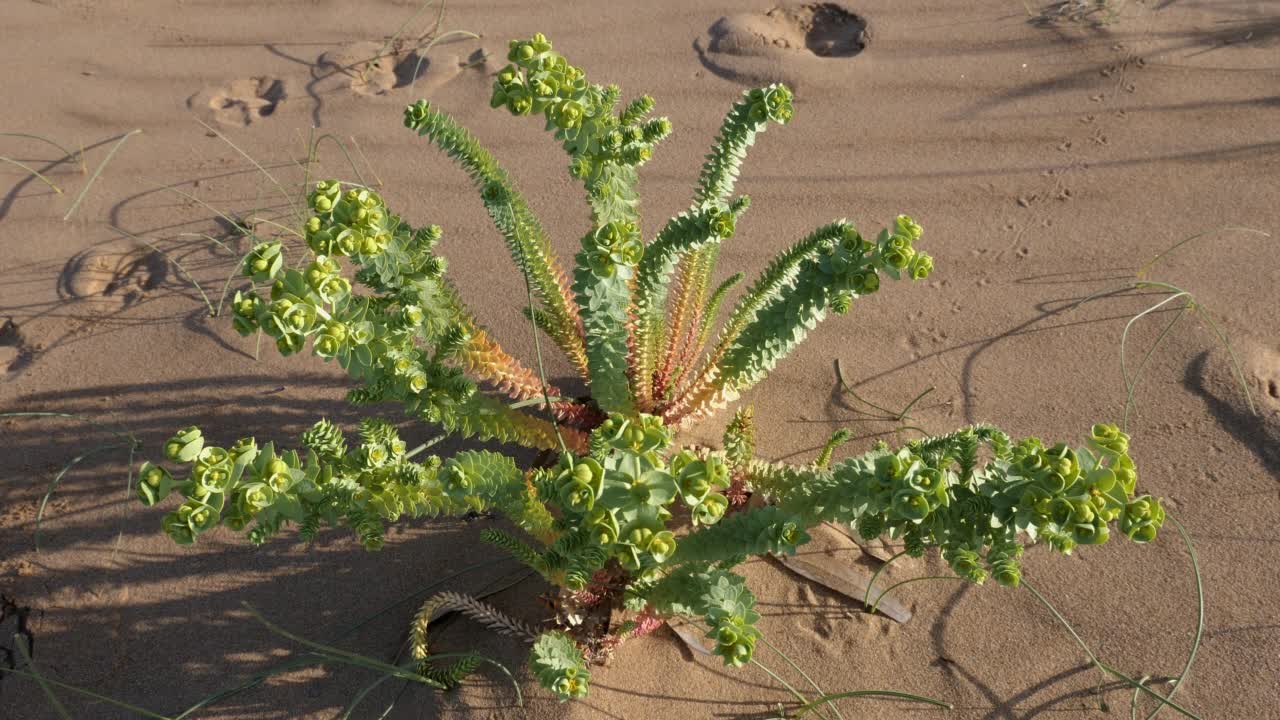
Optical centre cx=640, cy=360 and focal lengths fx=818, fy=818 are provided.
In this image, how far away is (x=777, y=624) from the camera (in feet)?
6.49

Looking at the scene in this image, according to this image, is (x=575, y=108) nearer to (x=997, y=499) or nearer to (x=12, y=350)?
(x=997, y=499)

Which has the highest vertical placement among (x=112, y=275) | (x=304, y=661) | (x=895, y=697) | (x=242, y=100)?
(x=242, y=100)

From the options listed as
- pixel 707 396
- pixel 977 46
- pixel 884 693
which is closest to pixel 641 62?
pixel 977 46

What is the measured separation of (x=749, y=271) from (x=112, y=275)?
6.97ft

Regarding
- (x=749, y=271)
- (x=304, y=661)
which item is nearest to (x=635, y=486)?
(x=304, y=661)

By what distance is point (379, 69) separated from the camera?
325cm

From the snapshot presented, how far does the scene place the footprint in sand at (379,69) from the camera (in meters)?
3.21

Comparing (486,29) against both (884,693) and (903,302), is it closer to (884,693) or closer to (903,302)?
(903,302)

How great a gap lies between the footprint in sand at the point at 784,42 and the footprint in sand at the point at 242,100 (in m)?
1.68

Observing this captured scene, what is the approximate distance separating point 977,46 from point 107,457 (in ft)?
10.7

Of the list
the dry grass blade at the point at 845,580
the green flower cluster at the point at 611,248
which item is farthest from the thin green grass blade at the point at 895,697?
the green flower cluster at the point at 611,248

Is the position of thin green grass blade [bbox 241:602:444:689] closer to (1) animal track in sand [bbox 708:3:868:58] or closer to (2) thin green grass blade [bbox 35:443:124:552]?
(2) thin green grass blade [bbox 35:443:124:552]

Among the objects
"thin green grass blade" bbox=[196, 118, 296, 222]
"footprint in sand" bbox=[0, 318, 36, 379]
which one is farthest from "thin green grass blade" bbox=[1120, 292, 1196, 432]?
"footprint in sand" bbox=[0, 318, 36, 379]

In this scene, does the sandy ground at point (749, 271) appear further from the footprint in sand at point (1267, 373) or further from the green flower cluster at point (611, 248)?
the green flower cluster at point (611, 248)
